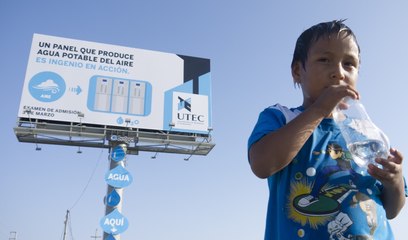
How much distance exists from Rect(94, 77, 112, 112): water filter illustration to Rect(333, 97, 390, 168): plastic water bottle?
351 inches

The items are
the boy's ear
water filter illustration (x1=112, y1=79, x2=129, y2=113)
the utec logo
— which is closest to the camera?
the boy's ear

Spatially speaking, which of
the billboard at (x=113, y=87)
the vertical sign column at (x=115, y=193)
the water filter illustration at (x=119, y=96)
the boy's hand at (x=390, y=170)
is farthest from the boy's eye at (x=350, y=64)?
the water filter illustration at (x=119, y=96)

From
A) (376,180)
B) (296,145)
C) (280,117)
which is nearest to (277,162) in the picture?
(296,145)

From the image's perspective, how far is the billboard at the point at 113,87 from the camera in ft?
29.9

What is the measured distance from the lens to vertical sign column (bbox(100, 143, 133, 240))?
29.0ft

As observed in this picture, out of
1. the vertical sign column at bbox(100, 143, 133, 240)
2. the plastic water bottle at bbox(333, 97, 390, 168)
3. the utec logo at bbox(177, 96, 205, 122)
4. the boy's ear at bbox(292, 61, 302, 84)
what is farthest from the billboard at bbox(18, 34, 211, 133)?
the plastic water bottle at bbox(333, 97, 390, 168)

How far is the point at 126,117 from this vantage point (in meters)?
9.63

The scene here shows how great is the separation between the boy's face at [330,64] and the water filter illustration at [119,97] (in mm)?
8878

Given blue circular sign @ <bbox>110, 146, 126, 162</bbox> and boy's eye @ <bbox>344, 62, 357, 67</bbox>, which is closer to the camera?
boy's eye @ <bbox>344, 62, 357, 67</bbox>

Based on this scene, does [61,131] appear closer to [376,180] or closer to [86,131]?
[86,131]

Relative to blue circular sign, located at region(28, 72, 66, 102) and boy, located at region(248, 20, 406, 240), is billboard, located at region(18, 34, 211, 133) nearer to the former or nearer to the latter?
blue circular sign, located at region(28, 72, 66, 102)

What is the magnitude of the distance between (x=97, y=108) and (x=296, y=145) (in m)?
9.06

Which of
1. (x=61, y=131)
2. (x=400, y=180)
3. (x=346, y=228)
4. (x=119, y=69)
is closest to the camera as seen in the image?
(x=346, y=228)

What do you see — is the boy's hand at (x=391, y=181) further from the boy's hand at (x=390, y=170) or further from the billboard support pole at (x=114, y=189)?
the billboard support pole at (x=114, y=189)
